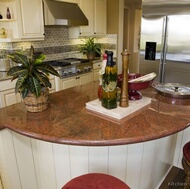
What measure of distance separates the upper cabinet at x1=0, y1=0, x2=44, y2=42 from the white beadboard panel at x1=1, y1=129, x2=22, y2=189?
6.88 feet

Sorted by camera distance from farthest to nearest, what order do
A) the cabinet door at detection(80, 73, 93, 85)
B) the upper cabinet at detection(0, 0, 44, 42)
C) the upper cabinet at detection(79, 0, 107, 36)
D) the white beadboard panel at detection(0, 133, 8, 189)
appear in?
the upper cabinet at detection(79, 0, 107, 36) → the cabinet door at detection(80, 73, 93, 85) → the upper cabinet at detection(0, 0, 44, 42) → the white beadboard panel at detection(0, 133, 8, 189)

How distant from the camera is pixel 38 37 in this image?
3348 mm

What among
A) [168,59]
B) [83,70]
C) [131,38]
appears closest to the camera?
[168,59]

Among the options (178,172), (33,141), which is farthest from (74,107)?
(178,172)

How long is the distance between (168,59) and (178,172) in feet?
6.73

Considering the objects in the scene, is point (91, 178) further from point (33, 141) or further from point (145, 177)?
point (145, 177)

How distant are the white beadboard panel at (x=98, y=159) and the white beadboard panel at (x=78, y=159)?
0.04 meters

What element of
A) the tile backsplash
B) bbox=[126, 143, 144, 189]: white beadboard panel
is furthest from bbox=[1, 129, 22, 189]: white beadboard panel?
the tile backsplash

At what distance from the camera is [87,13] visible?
4.07 meters

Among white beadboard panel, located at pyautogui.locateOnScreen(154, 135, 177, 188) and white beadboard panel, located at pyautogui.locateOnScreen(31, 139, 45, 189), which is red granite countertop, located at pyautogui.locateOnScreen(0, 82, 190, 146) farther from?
white beadboard panel, located at pyautogui.locateOnScreen(154, 135, 177, 188)

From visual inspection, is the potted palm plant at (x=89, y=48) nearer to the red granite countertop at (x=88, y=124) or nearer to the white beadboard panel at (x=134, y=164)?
the red granite countertop at (x=88, y=124)

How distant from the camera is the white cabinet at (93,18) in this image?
13.3 feet

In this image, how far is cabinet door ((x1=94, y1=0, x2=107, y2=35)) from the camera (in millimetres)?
4260

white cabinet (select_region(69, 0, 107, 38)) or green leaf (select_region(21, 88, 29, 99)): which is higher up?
white cabinet (select_region(69, 0, 107, 38))
